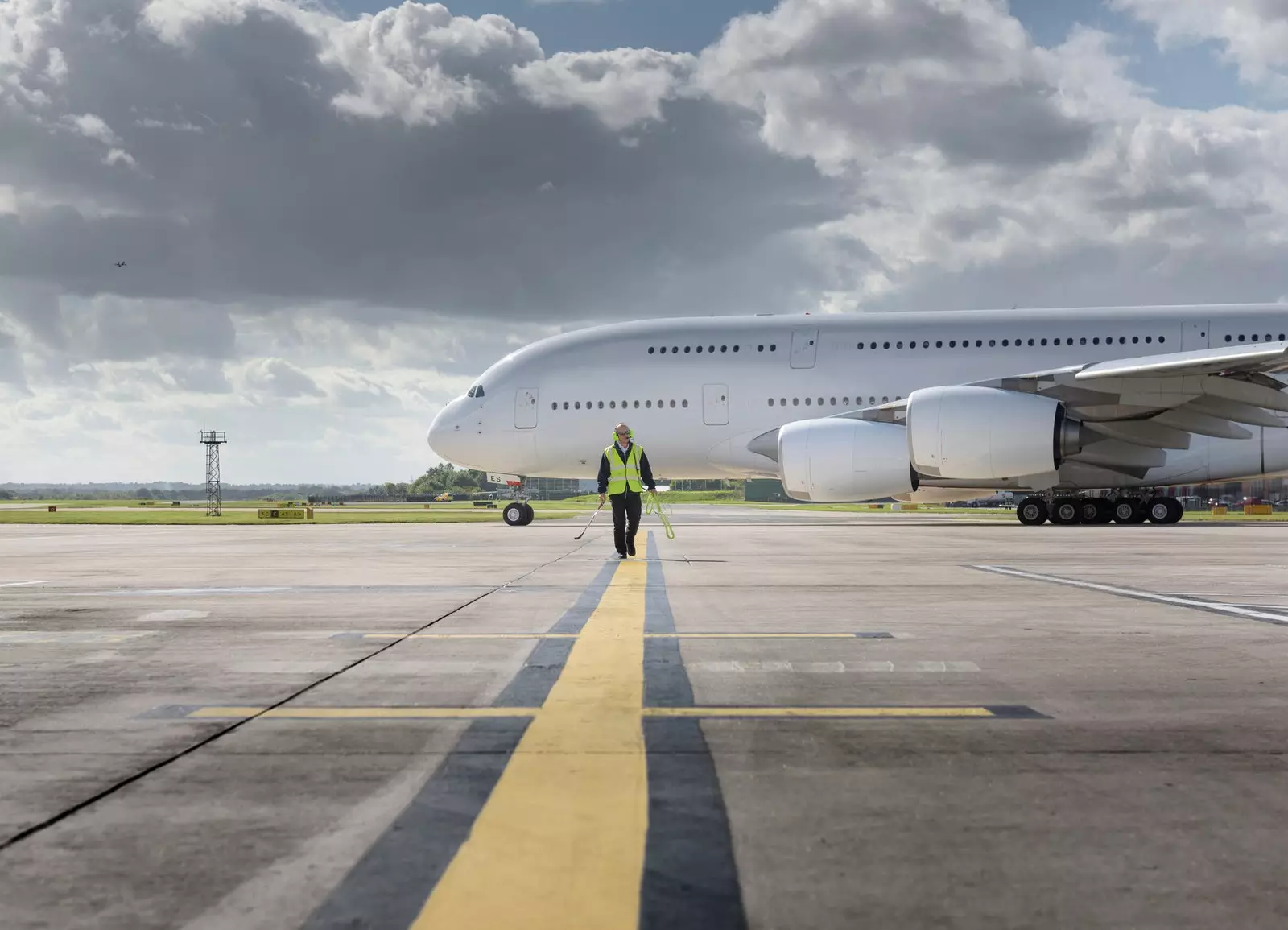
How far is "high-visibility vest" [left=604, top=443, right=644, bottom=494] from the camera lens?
530 inches

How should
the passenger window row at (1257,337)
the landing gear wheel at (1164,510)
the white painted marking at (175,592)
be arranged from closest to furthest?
the white painted marking at (175,592)
the passenger window row at (1257,337)
the landing gear wheel at (1164,510)

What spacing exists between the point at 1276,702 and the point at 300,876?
3745mm

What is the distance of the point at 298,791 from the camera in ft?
9.80

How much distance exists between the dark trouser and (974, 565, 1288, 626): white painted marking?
453 centimetres

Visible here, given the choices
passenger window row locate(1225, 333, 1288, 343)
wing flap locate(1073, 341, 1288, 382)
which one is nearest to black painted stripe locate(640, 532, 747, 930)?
wing flap locate(1073, 341, 1288, 382)

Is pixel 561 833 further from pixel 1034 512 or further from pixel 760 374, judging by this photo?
pixel 1034 512

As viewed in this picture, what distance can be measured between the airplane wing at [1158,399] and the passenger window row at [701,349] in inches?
105

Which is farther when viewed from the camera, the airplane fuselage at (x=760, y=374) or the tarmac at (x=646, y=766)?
the airplane fuselage at (x=760, y=374)

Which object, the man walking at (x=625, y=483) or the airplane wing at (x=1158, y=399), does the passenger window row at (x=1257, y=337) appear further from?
the man walking at (x=625, y=483)

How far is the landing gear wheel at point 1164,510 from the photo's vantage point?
76.9 feet

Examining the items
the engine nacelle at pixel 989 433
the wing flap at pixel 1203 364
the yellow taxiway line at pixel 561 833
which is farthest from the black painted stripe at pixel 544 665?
the wing flap at pixel 1203 364

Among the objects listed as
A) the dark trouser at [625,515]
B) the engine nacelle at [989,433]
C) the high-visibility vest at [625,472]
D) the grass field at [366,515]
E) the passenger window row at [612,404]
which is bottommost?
the grass field at [366,515]

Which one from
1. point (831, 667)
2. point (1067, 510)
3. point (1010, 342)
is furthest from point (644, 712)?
point (1067, 510)

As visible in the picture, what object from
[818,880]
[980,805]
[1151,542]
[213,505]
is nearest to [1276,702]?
[980,805]
